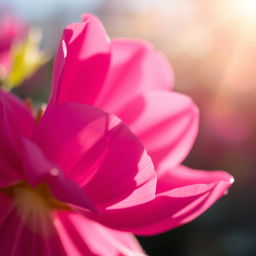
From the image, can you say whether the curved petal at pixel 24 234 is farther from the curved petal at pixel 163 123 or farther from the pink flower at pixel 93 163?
the curved petal at pixel 163 123

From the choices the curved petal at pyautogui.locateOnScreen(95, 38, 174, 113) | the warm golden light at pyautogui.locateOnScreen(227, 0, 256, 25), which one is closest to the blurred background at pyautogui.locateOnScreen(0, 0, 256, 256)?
the warm golden light at pyautogui.locateOnScreen(227, 0, 256, 25)

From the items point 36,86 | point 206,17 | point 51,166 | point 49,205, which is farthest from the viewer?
point 206,17

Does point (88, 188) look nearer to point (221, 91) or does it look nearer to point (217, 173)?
point (217, 173)

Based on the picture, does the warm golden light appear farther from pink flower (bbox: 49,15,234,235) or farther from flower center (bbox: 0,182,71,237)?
flower center (bbox: 0,182,71,237)

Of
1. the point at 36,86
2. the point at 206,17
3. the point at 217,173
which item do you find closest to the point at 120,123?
the point at 217,173

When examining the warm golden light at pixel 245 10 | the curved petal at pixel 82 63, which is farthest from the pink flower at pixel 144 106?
the warm golden light at pixel 245 10

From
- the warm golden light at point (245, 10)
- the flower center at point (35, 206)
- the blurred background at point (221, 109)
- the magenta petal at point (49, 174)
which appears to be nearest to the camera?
the magenta petal at point (49, 174)
